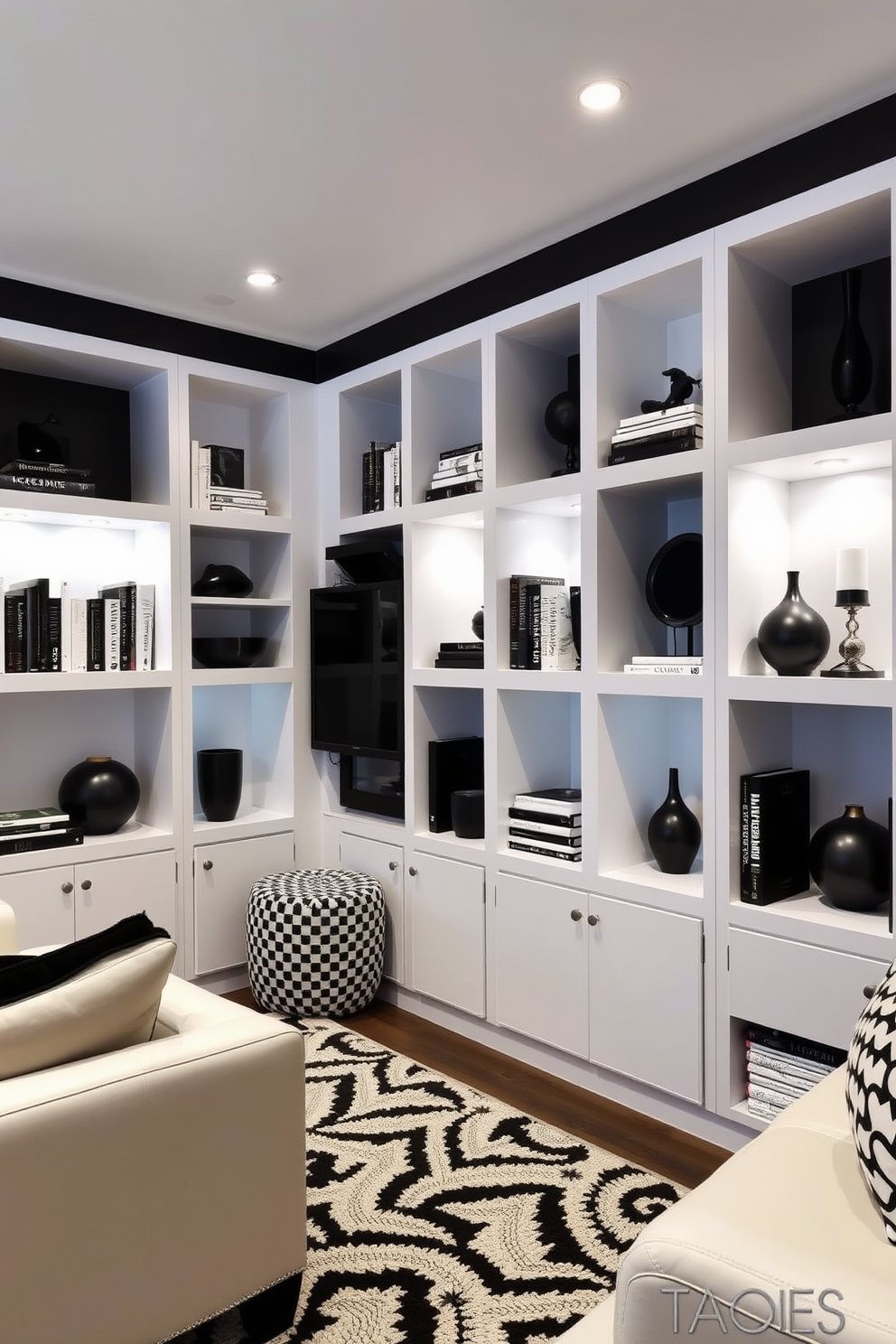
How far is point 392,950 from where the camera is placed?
150 inches

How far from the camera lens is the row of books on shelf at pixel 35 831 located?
339 cm

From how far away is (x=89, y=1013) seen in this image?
1725 mm

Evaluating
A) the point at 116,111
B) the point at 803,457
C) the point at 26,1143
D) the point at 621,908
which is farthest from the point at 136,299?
the point at 26,1143

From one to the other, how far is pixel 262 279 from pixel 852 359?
6.51 ft

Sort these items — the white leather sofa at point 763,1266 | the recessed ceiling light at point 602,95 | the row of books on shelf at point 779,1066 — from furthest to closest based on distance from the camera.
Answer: the row of books on shelf at point 779,1066 → the recessed ceiling light at point 602,95 → the white leather sofa at point 763,1266

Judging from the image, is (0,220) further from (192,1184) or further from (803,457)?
(192,1184)

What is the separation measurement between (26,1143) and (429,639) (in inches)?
97.0

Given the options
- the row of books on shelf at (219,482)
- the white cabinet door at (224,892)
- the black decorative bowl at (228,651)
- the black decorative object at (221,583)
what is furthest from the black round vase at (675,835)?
the row of books on shelf at (219,482)

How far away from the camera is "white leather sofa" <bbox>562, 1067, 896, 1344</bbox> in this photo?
106 centimetres

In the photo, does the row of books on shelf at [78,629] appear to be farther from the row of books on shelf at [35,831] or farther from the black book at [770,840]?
the black book at [770,840]

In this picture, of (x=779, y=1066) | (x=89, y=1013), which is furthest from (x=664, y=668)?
(x=89, y=1013)

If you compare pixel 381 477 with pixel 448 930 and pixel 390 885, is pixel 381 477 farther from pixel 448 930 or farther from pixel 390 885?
pixel 448 930

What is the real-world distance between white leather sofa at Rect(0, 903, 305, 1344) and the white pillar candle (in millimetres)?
1765

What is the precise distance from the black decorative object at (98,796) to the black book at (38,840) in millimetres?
99
